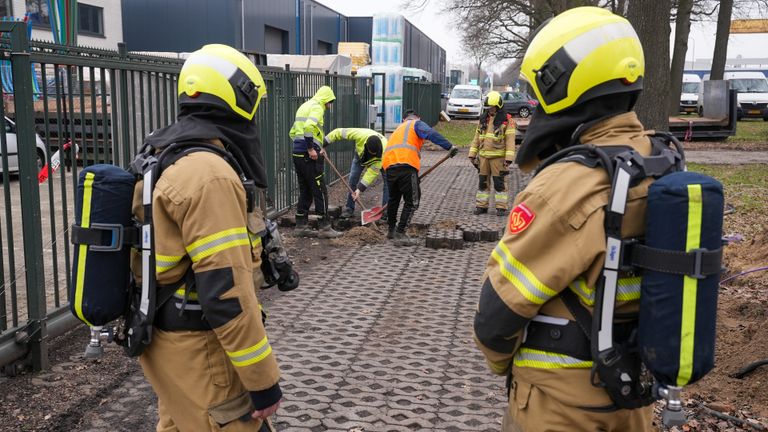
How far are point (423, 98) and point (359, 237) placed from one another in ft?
58.5

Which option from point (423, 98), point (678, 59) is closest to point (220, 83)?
point (423, 98)

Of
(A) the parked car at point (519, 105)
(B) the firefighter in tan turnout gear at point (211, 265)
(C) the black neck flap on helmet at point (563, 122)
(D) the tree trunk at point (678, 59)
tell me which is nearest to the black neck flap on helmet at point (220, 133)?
(B) the firefighter in tan turnout gear at point (211, 265)

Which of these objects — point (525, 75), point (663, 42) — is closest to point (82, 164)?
point (525, 75)

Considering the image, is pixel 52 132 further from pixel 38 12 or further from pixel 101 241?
pixel 38 12

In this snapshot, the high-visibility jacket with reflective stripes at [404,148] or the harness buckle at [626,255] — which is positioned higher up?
the harness buckle at [626,255]

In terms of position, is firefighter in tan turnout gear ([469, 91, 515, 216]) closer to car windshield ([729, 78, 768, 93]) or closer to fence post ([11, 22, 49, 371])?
fence post ([11, 22, 49, 371])

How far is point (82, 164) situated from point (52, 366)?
4.83ft

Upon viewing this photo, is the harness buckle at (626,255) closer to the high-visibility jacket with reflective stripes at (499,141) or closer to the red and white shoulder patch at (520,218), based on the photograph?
the red and white shoulder patch at (520,218)

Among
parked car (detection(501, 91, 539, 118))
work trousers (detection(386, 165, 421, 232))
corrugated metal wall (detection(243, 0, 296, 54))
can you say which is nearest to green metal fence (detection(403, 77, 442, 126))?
parked car (detection(501, 91, 539, 118))

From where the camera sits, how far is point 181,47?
33344 mm

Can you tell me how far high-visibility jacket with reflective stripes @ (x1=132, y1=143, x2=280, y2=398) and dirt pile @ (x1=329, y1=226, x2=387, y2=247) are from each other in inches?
281

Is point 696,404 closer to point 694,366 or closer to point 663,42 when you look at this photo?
point 694,366

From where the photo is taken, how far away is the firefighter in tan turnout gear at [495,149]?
11.7m

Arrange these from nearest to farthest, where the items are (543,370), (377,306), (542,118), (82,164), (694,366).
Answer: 1. (694,366)
2. (543,370)
3. (542,118)
4. (82,164)
5. (377,306)
